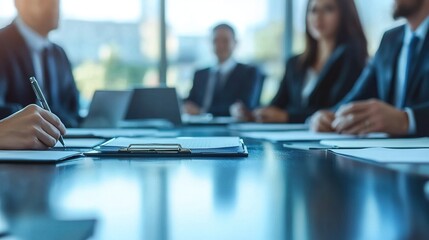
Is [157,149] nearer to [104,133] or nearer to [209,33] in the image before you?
[104,133]

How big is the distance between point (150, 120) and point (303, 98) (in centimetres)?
93

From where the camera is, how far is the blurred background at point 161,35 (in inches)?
199

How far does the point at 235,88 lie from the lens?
14.5ft

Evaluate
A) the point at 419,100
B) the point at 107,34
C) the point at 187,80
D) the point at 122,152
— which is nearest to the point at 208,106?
the point at 187,80

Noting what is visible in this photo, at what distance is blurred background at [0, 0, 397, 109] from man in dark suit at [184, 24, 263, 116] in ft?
1.39

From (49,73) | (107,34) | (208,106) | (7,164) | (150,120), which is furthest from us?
(107,34)

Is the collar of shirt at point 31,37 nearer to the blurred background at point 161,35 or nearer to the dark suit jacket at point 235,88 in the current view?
the dark suit jacket at point 235,88

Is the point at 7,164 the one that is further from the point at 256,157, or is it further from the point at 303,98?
the point at 303,98

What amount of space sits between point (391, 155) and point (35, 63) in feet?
6.09

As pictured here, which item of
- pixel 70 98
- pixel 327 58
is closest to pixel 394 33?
pixel 327 58

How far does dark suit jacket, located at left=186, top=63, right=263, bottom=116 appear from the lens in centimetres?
437

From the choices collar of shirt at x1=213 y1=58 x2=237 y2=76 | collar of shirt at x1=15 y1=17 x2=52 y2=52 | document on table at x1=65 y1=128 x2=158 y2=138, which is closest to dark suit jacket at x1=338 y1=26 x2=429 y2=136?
document on table at x1=65 y1=128 x2=158 y2=138

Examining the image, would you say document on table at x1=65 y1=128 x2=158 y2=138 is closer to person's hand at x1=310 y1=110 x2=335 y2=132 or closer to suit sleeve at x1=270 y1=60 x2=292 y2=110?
person's hand at x1=310 y1=110 x2=335 y2=132

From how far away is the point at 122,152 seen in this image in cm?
104
